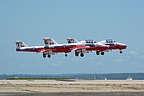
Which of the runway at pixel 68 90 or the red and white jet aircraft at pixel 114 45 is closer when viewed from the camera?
the runway at pixel 68 90

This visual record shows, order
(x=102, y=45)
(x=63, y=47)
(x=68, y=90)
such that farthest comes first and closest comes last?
(x=102, y=45) < (x=63, y=47) < (x=68, y=90)

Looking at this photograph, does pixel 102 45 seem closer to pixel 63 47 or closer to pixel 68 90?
pixel 63 47

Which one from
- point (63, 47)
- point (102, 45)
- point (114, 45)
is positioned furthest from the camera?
point (114, 45)

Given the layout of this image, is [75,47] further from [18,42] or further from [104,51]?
[18,42]

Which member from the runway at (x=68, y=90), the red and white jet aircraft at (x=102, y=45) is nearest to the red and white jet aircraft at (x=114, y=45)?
the red and white jet aircraft at (x=102, y=45)

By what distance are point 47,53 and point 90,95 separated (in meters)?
59.7

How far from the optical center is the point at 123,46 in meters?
127

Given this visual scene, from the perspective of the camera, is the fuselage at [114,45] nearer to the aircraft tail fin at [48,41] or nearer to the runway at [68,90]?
the aircraft tail fin at [48,41]

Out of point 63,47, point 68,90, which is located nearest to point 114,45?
point 63,47

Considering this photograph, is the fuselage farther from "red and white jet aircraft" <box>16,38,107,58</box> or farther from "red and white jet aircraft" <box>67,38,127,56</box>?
"red and white jet aircraft" <box>16,38,107,58</box>

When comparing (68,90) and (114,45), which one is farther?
(114,45)

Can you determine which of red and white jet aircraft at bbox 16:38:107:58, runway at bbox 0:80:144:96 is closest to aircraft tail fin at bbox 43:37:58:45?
red and white jet aircraft at bbox 16:38:107:58

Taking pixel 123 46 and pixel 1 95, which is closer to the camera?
pixel 1 95

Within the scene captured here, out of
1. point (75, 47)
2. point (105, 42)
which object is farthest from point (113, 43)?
point (75, 47)
